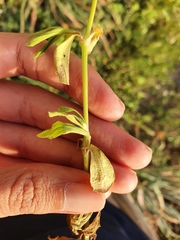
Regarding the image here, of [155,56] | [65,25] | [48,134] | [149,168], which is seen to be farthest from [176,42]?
[48,134]

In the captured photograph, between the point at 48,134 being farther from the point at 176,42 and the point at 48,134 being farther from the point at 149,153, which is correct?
the point at 176,42

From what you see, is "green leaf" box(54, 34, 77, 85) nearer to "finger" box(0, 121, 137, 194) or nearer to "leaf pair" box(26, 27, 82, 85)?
"leaf pair" box(26, 27, 82, 85)

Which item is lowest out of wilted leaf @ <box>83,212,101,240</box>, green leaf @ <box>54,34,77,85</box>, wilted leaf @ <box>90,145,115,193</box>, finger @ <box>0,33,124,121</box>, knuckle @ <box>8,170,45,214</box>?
wilted leaf @ <box>83,212,101,240</box>

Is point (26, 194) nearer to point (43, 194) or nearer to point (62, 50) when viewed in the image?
point (43, 194)

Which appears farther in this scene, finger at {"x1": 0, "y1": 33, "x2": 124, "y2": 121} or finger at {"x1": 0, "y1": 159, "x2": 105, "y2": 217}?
finger at {"x1": 0, "y1": 33, "x2": 124, "y2": 121}

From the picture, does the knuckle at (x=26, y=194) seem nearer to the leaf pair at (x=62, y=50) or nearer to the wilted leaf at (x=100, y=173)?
the wilted leaf at (x=100, y=173)

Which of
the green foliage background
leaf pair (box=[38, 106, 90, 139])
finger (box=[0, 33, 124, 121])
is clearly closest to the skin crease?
finger (box=[0, 33, 124, 121])

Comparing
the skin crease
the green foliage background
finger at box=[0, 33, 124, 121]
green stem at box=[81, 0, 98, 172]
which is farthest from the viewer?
the green foliage background

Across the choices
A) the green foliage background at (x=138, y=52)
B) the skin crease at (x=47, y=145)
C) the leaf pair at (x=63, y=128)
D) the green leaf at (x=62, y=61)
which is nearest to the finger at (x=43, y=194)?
the skin crease at (x=47, y=145)
